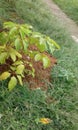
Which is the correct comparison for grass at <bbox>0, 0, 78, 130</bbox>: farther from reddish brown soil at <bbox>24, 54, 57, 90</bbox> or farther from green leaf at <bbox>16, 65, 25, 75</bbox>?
green leaf at <bbox>16, 65, 25, 75</bbox>

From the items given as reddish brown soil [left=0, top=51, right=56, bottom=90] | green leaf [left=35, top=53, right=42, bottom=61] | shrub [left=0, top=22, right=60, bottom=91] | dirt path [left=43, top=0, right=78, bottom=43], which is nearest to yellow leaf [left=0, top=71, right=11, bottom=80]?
shrub [left=0, top=22, right=60, bottom=91]

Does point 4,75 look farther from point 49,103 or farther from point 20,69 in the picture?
point 49,103

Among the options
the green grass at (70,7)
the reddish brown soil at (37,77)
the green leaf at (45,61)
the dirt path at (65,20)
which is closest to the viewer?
the green leaf at (45,61)

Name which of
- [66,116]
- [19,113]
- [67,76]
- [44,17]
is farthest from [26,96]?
[44,17]

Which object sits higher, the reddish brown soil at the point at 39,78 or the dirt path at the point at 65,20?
the reddish brown soil at the point at 39,78

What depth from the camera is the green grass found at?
7963mm

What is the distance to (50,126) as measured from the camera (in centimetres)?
340

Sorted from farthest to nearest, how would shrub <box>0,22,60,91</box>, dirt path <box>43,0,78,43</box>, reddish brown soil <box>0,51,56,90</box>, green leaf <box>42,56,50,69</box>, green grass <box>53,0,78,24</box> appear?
green grass <box>53,0,78,24</box> < dirt path <box>43,0,78,43</box> < reddish brown soil <box>0,51,56,90</box> < green leaf <box>42,56,50,69</box> < shrub <box>0,22,60,91</box>

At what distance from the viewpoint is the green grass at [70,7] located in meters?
7.96

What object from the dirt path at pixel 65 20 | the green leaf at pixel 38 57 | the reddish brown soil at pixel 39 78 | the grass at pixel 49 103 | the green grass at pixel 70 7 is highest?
the green leaf at pixel 38 57

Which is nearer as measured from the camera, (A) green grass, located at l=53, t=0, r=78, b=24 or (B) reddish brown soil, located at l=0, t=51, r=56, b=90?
(B) reddish brown soil, located at l=0, t=51, r=56, b=90

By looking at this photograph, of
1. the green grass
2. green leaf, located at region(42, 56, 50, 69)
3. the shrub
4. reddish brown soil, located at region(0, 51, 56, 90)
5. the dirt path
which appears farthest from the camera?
the green grass

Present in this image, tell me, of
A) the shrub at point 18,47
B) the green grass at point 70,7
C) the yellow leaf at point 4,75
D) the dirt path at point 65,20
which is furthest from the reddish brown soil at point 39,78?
the green grass at point 70,7

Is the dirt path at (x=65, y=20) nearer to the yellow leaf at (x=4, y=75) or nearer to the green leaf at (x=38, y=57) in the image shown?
the green leaf at (x=38, y=57)
